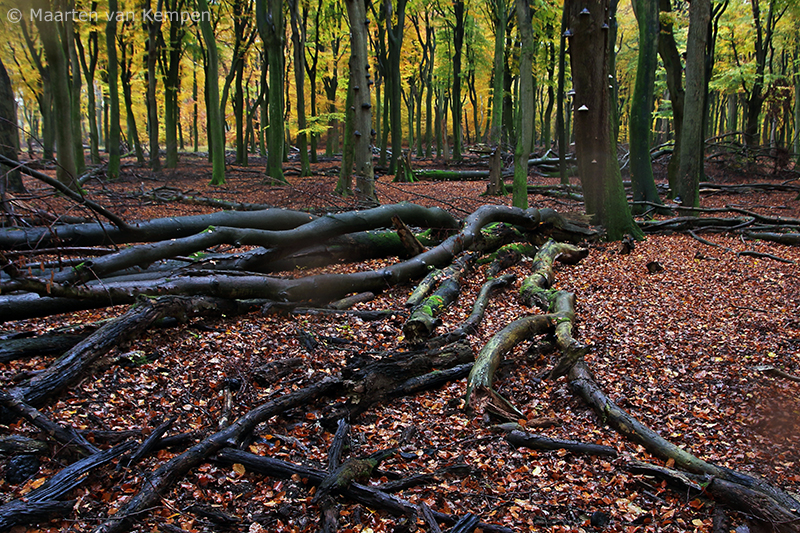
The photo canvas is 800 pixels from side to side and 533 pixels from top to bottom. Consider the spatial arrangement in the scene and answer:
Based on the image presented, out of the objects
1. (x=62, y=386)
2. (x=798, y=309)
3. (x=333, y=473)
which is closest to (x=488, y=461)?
(x=333, y=473)

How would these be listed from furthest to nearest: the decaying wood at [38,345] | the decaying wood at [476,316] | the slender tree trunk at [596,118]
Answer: the slender tree trunk at [596,118]
the decaying wood at [476,316]
the decaying wood at [38,345]

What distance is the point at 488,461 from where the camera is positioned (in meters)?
3.12

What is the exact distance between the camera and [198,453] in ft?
9.39

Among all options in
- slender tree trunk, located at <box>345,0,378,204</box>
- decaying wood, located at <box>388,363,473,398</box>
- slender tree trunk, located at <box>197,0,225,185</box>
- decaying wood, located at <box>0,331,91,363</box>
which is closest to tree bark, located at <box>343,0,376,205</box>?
slender tree trunk, located at <box>345,0,378,204</box>

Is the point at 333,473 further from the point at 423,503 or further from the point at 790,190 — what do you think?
the point at 790,190

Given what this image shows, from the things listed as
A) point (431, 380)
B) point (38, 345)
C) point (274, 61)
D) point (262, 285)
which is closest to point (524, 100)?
point (274, 61)

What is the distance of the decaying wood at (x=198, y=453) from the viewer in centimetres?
237

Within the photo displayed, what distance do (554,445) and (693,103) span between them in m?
10.9

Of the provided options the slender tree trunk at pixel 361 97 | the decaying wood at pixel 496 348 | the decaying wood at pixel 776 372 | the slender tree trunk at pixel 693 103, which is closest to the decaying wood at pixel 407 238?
the decaying wood at pixel 496 348

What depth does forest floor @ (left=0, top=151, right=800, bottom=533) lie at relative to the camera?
2.62 meters

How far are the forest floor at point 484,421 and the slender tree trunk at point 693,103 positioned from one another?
6081 mm

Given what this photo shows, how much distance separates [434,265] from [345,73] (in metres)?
23.1

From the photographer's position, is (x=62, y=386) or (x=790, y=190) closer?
(x=62, y=386)

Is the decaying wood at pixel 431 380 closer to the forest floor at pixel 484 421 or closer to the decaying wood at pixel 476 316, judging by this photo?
the forest floor at pixel 484 421
